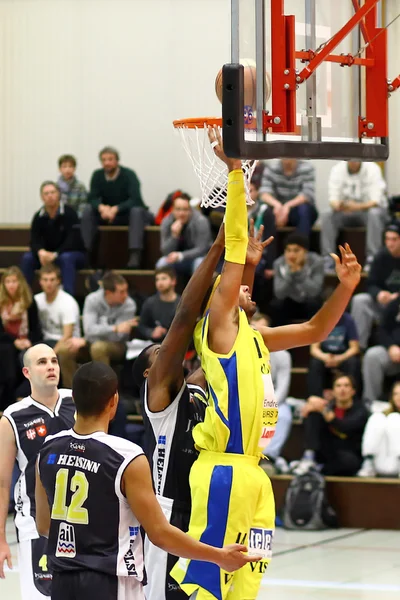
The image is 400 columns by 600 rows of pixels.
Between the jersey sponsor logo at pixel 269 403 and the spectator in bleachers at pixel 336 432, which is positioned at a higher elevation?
the jersey sponsor logo at pixel 269 403

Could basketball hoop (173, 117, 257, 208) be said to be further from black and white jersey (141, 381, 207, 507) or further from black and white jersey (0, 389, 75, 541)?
black and white jersey (0, 389, 75, 541)

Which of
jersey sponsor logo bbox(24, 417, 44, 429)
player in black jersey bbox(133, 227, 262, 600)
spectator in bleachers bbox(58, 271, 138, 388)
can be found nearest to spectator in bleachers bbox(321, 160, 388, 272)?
spectator in bleachers bbox(58, 271, 138, 388)

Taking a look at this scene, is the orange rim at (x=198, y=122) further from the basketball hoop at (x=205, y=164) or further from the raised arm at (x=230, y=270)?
the raised arm at (x=230, y=270)

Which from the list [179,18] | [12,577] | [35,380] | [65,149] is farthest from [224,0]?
[35,380]

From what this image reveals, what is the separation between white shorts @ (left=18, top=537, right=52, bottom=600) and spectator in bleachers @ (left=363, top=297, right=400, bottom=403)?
19.5 ft

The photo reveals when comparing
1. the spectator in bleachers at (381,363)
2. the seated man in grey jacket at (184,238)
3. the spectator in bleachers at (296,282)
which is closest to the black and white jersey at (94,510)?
the spectator in bleachers at (381,363)

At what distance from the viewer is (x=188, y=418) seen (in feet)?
16.6

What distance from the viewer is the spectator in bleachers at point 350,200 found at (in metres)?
12.8

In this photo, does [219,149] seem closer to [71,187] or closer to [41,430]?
[41,430]

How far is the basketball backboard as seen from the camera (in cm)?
501

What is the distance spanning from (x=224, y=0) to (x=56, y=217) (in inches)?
153

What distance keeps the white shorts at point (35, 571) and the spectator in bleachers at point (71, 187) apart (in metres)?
9.15

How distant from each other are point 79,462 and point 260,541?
0.97 m

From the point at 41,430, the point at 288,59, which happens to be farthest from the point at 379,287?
the point at 288,59
